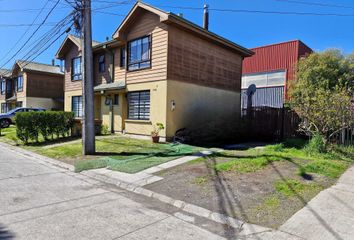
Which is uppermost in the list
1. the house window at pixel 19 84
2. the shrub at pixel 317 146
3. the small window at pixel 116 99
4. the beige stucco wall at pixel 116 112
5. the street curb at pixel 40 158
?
the house window at pixel 19 84

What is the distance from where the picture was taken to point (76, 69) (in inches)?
818

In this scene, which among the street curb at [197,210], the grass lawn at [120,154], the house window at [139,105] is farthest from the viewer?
the house window at [139,105]

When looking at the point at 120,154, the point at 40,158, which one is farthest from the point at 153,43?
the point at 40,158

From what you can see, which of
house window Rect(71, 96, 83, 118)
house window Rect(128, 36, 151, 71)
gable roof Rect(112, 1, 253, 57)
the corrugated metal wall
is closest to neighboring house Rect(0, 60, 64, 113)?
house window Rect(71, 96, 83, 118)

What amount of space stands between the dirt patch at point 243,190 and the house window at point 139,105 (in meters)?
7.01

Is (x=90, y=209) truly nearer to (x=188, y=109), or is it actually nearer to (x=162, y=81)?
(x=162, y=81)

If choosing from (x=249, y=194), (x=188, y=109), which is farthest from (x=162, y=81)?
(x=249, y=194)

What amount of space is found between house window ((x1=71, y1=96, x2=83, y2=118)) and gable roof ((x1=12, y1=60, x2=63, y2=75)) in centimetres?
1097

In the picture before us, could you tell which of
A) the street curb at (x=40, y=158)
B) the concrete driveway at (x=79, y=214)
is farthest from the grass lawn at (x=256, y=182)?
the street curb at (x=40, y=158)

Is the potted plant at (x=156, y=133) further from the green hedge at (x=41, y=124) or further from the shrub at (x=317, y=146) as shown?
the shrub at (x=317, y=146)

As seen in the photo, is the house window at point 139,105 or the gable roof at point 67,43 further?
the gable roof at point 67,43

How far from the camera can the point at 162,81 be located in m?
13.4

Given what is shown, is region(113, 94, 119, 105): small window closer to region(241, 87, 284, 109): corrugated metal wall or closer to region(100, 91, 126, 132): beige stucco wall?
region(100, 91, 126, 132): beige stucco wall

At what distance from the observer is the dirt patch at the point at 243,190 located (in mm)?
4812
